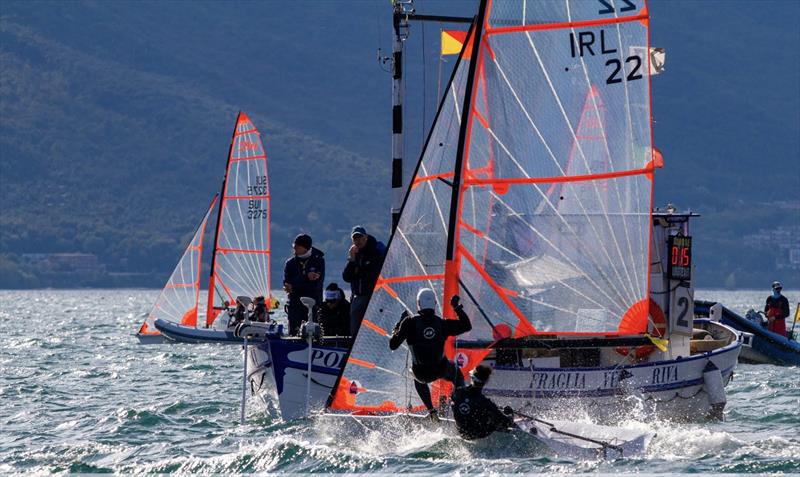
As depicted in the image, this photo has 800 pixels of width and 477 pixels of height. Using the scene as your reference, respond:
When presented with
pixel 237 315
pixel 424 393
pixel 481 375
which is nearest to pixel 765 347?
pixel 237 315

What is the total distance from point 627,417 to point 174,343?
25.9 meters

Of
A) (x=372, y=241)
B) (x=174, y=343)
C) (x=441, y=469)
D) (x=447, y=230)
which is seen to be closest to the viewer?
(x=441, y=469)

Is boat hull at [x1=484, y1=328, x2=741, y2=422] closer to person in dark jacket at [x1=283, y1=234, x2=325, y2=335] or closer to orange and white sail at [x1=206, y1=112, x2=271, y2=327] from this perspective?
person in dark jacket at [x1=283, y1=234, x2=325, y2=335]

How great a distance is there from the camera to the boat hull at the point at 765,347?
35469 mm

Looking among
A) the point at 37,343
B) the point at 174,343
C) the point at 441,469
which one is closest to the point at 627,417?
the point at 441,469

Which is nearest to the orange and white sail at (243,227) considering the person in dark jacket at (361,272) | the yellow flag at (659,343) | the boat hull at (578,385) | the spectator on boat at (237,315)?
the spectator on boat at (237,315)

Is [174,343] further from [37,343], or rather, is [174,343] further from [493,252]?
[493,252]

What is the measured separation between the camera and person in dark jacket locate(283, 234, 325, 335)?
2345cm

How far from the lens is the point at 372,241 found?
22.7 meters

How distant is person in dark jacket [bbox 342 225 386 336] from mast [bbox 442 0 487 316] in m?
2.15

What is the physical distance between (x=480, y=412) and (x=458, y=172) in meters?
3.74

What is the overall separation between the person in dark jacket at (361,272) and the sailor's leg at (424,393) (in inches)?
116

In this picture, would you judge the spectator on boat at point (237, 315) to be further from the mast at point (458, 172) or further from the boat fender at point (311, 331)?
the mast at point (458, 172)

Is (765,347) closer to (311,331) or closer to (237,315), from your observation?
(237,315)
